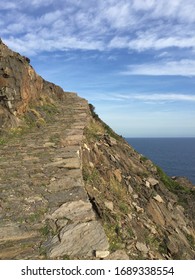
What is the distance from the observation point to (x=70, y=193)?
7.78m

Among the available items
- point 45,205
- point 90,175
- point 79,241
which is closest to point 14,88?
point 90,175

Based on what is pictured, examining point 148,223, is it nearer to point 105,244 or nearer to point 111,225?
point 111,225

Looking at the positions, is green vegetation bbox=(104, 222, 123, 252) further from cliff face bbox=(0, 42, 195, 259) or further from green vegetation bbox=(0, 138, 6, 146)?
green vegetation bbox=(0, 138, 6, 146)

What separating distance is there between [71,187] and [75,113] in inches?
456

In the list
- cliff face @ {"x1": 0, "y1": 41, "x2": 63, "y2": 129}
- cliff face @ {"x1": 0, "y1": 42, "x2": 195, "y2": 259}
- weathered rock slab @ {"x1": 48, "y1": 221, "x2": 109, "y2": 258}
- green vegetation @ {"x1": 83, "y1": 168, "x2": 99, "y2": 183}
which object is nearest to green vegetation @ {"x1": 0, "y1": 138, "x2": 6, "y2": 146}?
cliff face @ {"x1": 0, "y1": 42, "x2": 195, "y2": 259}

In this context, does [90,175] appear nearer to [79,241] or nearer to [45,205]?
[45,205]

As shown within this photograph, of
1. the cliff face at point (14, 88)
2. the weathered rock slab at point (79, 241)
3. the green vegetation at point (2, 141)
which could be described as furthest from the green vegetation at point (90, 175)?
the cliff face at point (14, 88)

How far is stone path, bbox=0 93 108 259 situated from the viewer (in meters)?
5.76

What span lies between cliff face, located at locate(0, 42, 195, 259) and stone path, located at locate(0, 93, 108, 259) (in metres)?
0.02

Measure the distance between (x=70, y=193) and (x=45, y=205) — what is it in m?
0.89

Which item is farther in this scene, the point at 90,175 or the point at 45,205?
the point at 90,175
